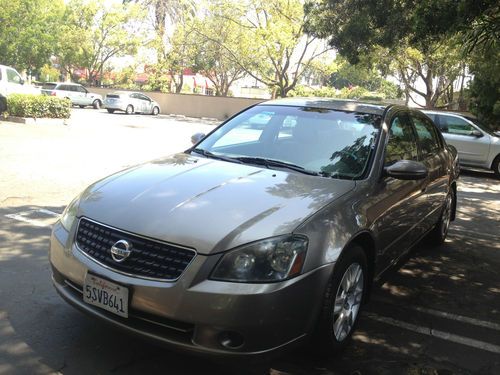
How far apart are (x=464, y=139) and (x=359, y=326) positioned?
34.1 ft

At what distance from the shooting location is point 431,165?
5105mm

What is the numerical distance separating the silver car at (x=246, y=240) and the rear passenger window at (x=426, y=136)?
36.6 inches

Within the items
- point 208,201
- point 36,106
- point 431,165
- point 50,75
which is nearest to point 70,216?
point 208,201

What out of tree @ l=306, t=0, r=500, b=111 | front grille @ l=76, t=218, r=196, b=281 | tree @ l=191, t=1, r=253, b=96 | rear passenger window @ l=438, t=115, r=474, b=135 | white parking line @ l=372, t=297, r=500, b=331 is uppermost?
tree @ l=191, t=1, r=253, b=96

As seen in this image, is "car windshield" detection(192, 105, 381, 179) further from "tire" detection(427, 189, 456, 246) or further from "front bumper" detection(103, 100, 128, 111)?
"front bumper" detection(103, 100, 128, 111)

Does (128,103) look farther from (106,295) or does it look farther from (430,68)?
(106,295)

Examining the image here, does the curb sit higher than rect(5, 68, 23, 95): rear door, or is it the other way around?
rect(5, 68, 23, 95): rear door

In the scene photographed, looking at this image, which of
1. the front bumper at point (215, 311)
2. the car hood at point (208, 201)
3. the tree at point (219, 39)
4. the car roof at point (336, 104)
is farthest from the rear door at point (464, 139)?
the tree at point (219, 39)

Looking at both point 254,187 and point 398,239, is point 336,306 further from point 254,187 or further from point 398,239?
point 398,239

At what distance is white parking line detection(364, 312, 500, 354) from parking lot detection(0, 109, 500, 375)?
1 cm

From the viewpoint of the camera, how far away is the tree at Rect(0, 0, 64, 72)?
37.4 metres

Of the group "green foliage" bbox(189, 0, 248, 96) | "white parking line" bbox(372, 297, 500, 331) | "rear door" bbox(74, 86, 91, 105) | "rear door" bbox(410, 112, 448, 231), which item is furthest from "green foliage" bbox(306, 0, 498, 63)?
"rear door" bbox(74, 86, 91, 105)

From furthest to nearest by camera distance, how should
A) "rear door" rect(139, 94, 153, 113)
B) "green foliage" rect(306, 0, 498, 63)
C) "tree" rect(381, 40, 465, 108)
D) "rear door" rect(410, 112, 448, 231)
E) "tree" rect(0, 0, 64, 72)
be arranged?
1. "tree" rect(0, 0, 64, 72)
2. "rear door" rect(139, 94, 153, 113)
3. "tree" rect(381, 40, 465, 108)
4. "green foliage" rect(306, 0, 498, 63)
5. "rear door" rect(410, 112, 448, 231)

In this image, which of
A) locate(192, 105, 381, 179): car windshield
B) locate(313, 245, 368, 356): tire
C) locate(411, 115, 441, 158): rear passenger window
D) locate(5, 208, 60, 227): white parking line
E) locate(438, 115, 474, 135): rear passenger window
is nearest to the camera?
locate(313, 245, 368, 356): tire
